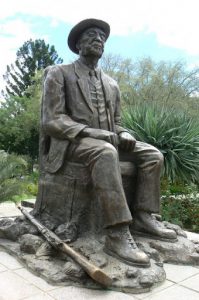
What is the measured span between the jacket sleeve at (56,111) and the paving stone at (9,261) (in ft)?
4.14

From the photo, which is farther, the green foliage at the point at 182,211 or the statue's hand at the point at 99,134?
the green foliage at the point at 182,211

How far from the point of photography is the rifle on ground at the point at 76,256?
9.50ft

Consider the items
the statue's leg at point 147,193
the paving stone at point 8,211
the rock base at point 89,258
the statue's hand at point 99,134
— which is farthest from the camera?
the paving stone at point 8,211

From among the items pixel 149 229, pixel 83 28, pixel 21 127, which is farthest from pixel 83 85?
pixel 21 127

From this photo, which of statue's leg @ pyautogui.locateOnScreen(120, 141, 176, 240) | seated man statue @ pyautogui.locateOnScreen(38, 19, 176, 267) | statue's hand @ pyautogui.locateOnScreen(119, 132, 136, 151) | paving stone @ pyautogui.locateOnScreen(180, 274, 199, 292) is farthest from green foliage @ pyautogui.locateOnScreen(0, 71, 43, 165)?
paving stone @ pyautogui.locateOnScreen(180, 274, 199, 292)

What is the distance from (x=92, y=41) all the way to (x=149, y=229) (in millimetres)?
2071

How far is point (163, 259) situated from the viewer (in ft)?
11.9

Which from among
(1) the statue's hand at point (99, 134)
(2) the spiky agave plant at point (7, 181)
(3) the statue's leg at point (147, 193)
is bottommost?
(2) the spiky agave plant at point (7, 181)

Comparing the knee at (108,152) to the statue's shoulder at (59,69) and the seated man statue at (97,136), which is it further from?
the statue's shoulder at (59,69)

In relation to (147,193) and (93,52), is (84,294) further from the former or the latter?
(93,52)

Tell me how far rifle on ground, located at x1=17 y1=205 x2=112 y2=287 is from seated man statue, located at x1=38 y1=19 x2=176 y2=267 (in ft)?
1.24

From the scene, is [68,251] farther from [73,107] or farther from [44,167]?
[73,107]

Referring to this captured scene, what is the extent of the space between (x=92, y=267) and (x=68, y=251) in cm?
35

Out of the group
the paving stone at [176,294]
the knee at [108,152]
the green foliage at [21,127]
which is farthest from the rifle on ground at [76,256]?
the green foliage at [21,127]
